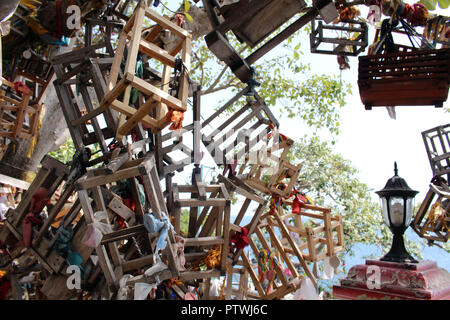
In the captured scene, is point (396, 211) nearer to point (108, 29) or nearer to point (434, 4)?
point (434, 4)

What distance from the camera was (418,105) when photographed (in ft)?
10.5

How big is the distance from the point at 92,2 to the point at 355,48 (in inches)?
138

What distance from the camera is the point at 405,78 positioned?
10.1ft

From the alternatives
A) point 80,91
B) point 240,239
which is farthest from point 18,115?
point 240,239

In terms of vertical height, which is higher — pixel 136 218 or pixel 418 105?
pixel 418 105

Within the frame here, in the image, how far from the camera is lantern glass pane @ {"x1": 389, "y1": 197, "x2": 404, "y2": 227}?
344cm

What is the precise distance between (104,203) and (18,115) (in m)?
3.15

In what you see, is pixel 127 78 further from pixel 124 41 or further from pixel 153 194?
pixel 153 194

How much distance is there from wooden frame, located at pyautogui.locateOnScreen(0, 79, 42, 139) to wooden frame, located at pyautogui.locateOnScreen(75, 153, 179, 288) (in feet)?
9.93

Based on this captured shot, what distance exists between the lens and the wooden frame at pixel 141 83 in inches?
100

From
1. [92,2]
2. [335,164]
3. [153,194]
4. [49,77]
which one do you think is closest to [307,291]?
[153,194]

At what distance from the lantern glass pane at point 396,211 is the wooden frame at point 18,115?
16.1 feet

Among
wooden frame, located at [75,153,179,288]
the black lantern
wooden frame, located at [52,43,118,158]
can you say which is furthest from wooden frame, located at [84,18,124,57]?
the black lantern

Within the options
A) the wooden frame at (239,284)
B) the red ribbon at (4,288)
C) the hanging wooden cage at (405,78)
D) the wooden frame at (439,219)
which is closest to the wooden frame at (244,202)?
the wooden frame at (239,284)
